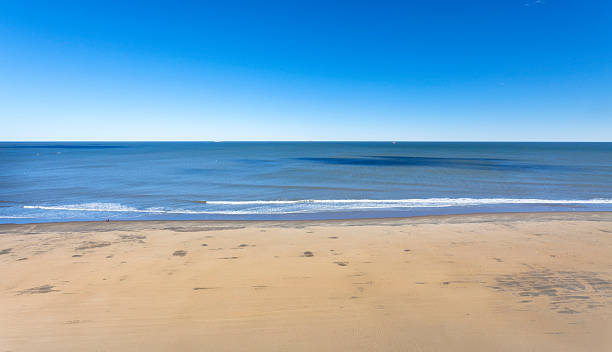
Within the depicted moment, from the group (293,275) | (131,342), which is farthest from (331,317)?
(131,342)

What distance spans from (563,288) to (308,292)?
6.00 m

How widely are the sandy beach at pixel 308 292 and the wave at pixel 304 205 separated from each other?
5865mm

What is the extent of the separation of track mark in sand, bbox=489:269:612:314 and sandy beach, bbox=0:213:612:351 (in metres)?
0.04

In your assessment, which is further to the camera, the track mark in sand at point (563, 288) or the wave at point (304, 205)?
the wave at point (304, 205)

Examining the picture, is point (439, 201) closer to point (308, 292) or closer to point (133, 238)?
point (308, 292)

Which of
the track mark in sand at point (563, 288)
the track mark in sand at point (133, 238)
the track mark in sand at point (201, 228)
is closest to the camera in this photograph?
the track mark in sand at point (563, 288)

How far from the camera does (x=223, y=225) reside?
13.6 m

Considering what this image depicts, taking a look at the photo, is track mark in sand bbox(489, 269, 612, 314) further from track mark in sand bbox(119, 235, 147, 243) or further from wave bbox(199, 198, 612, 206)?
wave bbox(199, 198, 612, 206)

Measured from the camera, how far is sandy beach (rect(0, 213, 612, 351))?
5051 millimetres

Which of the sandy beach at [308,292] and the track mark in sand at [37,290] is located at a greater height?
the sandy beach at [308,292]

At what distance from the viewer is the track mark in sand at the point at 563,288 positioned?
5.93m

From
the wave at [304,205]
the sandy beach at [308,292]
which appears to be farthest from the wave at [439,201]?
the sandy beach at [308,292]

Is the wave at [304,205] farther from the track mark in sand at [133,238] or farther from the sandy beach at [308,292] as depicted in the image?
the sandy beach at [308,292]

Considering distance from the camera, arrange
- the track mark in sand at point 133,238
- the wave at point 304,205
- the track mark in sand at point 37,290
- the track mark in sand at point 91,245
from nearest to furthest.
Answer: the track mark in sand at point 37,290 < the track mark in sand at point 91,245 < the track mark in sand at point 133,238 < the wave at point 304,205
